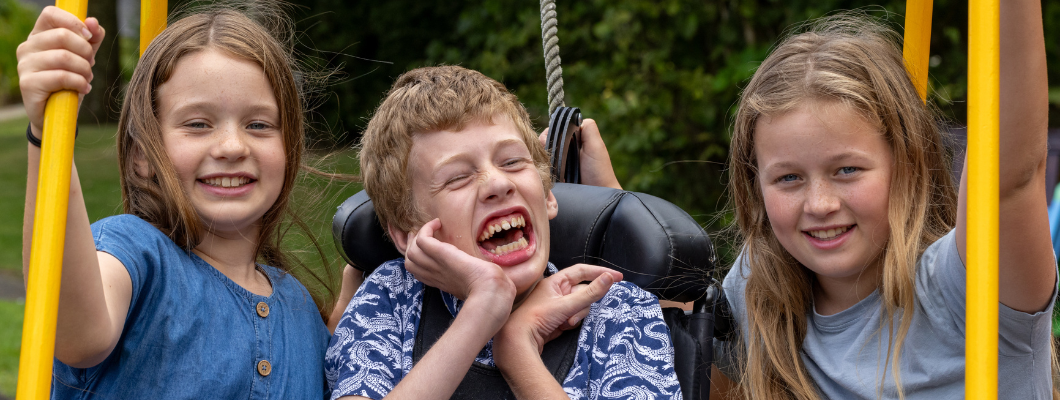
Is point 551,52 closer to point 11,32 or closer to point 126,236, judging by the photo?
point 126,236

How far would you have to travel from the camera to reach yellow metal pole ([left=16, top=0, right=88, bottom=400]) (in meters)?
1.16

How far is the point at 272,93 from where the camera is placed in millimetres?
1938

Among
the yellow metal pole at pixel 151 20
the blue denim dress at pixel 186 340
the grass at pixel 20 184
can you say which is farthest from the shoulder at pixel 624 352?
the grass at pixel 20 184

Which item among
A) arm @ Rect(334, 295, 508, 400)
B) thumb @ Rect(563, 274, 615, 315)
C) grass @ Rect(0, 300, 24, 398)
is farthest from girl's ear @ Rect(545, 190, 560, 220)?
grass @ Rect(0, 300, 24, 398)

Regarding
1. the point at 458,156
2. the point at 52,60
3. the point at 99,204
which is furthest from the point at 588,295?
the point at 99,204

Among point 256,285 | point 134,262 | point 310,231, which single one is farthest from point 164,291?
point 310,231

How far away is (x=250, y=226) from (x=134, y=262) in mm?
381

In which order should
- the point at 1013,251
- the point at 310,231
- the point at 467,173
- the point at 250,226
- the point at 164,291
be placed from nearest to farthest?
1. the point at 1013,251
2. the point at 164,291
3. the point at 467,173
4. the point at 250,226
5. the point at 310,231

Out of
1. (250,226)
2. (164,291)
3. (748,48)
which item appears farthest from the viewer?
(748,48)

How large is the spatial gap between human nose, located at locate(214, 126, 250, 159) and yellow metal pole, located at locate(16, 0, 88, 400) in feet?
1.82

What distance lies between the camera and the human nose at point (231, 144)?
179cm

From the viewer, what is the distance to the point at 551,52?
2.47 metres

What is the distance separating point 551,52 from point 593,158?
0.33 m

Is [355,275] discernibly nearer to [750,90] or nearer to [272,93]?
[272,93]
